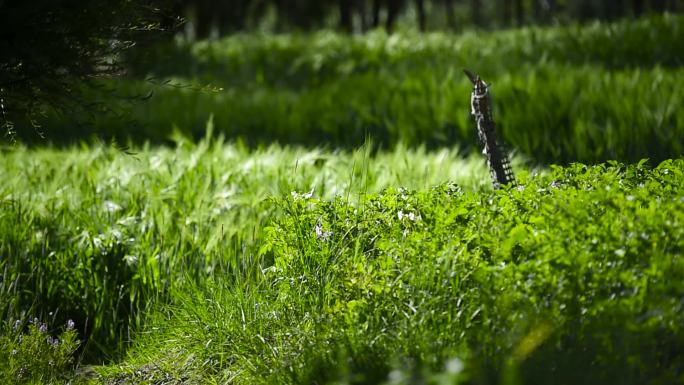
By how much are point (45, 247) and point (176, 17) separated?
1536mm

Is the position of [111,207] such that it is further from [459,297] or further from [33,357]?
[459,297]

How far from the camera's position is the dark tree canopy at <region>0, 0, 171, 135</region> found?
11.6 ft

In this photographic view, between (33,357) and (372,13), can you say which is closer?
(33,357)

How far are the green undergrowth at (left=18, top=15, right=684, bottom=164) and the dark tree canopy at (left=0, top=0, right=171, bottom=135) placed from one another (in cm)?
19

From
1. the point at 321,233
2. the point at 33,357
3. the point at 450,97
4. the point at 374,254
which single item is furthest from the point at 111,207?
the point at 450,97

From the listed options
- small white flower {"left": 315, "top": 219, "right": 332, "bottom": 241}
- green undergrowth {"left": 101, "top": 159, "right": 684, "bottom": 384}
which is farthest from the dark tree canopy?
small white flower {"left": 315, "top": 219, "right": 332, "bottom": 241}

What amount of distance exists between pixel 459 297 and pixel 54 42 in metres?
2.22

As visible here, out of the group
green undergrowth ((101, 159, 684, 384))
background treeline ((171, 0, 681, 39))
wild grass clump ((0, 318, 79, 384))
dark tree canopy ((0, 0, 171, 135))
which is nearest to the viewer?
green undergrowth ((101, 159, 684, 384))

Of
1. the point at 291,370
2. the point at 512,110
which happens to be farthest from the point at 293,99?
the point at 291,370

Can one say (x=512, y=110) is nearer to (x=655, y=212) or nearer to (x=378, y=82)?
(x=378, y=82)

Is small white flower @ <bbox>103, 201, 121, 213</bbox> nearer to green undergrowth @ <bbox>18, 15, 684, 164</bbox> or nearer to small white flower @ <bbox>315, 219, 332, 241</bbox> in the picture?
green undergrowth @ <bbox>18, 15, 684, 164</bbox>

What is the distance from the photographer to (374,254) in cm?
338

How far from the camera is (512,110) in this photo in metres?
7.37

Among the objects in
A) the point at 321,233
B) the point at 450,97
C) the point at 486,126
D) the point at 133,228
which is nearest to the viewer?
the point at 321,233
